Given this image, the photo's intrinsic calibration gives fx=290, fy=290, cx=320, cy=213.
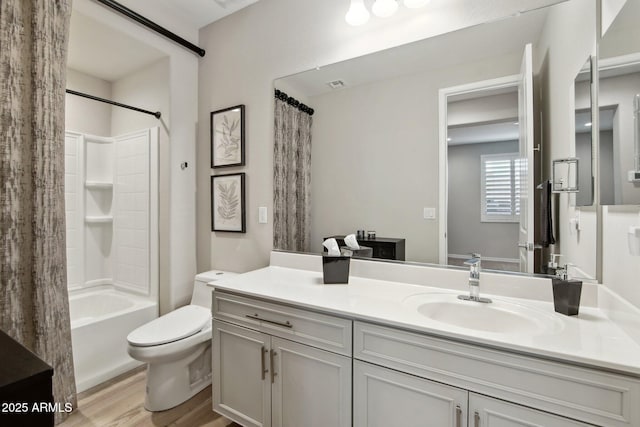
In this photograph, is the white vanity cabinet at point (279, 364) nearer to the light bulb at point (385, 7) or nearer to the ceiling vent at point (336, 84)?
the ceiling vent at point (336, 84)

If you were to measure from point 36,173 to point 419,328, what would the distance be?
1875 mm

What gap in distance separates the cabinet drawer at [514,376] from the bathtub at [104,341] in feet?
6.36

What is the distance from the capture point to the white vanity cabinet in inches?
45.3

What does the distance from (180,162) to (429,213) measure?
6.27 ft

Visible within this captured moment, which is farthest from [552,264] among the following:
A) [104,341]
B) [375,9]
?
[104,341]

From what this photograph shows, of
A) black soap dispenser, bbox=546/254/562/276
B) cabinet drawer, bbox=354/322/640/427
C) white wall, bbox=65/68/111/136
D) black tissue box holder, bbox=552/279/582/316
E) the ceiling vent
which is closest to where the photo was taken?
cabinet drawer, bbox=354/322/640/427

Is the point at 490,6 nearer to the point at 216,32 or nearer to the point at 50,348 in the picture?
the point at 216,32

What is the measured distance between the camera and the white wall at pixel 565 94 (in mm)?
1130

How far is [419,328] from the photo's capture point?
98cm

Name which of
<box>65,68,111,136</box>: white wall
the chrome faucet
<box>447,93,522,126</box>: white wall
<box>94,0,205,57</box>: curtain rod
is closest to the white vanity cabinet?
the chrome faucet

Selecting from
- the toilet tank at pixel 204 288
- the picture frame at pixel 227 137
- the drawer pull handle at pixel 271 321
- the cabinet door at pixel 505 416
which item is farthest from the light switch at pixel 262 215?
the cabinet door at pixel 505 416

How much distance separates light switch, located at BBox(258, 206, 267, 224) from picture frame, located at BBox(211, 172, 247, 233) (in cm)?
14

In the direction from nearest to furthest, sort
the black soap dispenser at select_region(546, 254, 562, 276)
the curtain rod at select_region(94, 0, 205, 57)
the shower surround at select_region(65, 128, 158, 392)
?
the black soap dispenser at select_region(546, 254, 562, 276), the curtain rod at select_region(94, 0, 205, 57), the shower surround at select_region(65, 128, 158, 392)

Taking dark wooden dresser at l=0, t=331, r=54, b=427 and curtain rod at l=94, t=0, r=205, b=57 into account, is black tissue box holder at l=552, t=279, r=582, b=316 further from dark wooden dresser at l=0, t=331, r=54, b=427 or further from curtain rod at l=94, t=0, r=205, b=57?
curtain rod at l=94, t=0, r=205, b=57
